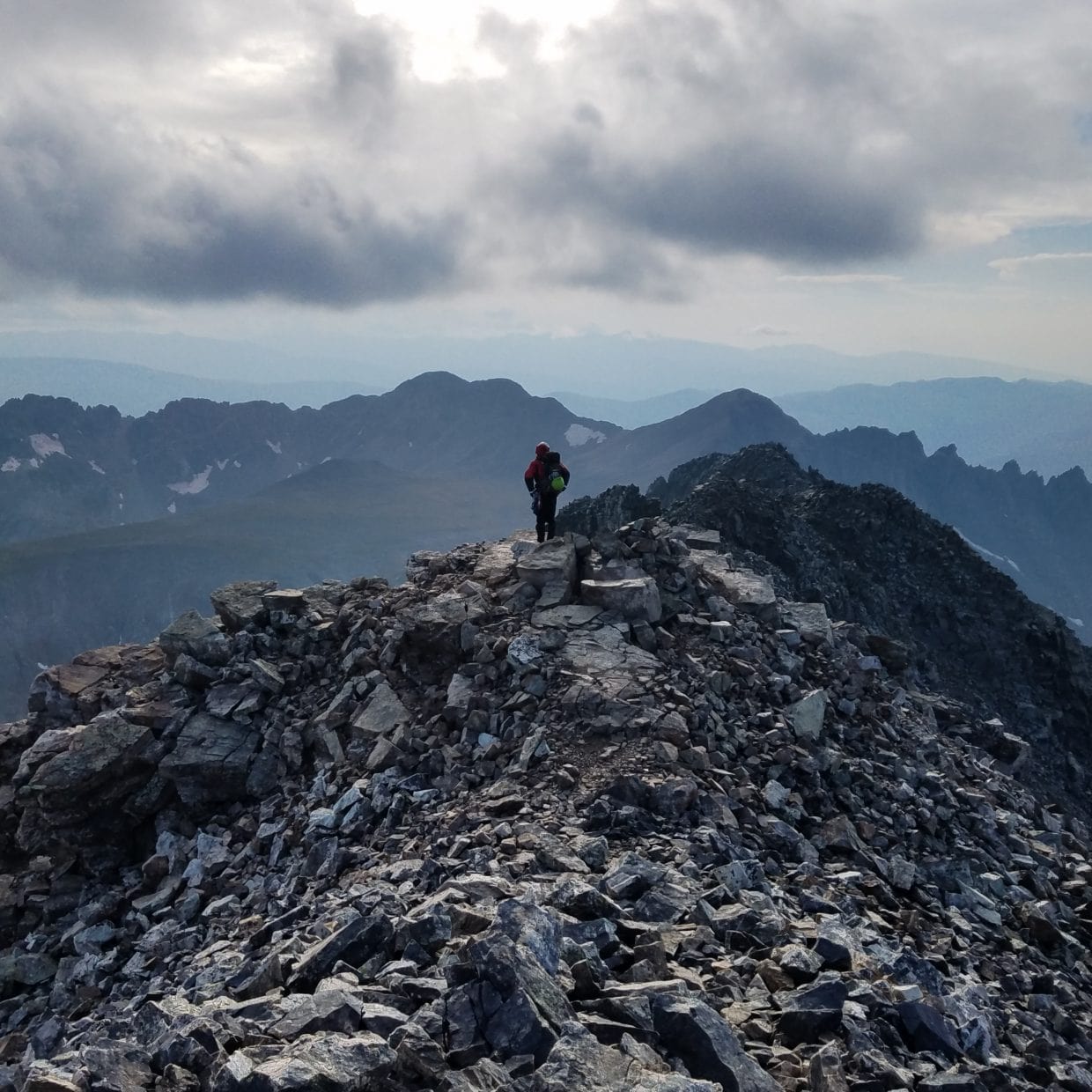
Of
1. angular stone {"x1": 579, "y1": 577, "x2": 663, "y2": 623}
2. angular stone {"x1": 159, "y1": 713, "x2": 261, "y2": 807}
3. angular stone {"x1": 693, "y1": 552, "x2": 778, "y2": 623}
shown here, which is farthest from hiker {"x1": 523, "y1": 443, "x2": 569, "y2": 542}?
angular stone {"x1": 159, "y1": 713, "x2": 261, "y2": 807}

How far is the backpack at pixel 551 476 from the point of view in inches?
982

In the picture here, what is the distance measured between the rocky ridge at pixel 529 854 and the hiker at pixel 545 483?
1444 millimetres

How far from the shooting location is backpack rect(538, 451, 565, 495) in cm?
2495

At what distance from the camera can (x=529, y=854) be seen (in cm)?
→ 1459

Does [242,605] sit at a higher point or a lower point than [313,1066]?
higher

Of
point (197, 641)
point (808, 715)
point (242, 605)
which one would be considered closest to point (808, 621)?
point (808, 715)

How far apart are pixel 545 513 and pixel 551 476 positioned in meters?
1.22

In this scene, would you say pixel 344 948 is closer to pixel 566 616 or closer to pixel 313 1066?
pixel 313 1066

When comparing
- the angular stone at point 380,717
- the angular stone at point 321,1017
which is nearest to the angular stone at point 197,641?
the angular stone at point 380,717

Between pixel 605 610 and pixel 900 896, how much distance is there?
9344mm

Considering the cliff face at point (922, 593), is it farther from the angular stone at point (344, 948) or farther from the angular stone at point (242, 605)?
the angular stone at point (344, 948)

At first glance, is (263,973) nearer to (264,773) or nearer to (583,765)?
(583,765)

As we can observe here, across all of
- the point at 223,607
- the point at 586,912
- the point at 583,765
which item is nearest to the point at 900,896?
the point at 583,765

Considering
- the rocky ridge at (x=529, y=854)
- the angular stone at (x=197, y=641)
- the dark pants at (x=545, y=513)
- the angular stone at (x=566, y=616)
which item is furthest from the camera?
the dark pants at (x=545, y=513)
